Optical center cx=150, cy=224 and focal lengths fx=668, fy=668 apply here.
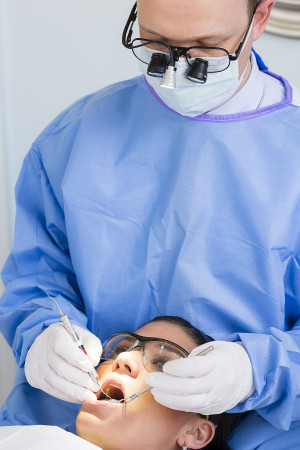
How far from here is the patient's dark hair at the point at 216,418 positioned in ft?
5.09

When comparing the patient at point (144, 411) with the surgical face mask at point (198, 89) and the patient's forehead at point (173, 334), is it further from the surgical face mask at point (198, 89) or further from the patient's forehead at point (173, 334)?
the surgical face mask at point (198, 89)

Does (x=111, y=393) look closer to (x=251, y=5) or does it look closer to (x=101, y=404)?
(x=101, y=404)

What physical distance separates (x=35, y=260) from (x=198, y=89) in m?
0.67

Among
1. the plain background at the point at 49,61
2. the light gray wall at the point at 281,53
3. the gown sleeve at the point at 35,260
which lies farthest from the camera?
the plain background at the point at 49,61

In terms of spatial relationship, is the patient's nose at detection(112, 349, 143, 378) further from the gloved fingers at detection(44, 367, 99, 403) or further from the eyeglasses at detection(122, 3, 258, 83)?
the eyeglasses at detection(122, 3, 258, 83)

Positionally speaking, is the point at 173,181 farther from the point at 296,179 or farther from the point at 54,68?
the point at 54,68

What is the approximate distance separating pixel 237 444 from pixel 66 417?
440 millimetres

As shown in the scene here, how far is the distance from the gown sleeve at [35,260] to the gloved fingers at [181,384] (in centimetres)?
40

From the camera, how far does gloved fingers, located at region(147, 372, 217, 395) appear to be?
135cm

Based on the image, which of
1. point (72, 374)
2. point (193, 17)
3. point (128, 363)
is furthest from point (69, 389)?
point (193, 17)

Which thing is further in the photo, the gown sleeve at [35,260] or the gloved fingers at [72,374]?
the gown sleeve at [35,260]

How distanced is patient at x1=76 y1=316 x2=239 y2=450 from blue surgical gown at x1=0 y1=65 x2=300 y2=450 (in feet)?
0.20

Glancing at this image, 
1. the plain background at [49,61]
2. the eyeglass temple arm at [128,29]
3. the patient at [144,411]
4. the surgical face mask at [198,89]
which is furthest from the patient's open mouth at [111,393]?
the plain background at [49,61]

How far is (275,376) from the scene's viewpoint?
139 cm
